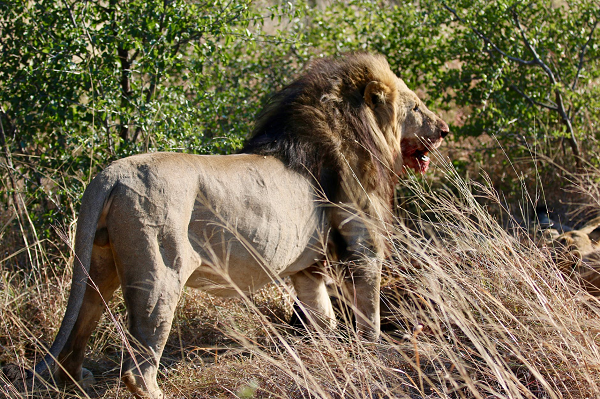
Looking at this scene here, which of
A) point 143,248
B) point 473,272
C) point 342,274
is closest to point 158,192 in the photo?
point 143,248

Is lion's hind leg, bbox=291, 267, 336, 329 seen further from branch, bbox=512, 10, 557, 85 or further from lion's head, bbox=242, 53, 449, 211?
branch, bbox=512, 10, 557, 85

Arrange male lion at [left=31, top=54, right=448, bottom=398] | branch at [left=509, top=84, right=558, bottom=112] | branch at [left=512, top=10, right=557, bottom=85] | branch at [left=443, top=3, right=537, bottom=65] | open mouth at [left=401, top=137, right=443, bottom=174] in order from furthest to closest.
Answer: branch at [left=509, top=84, right=558, bottom=112] → branch at [left=512, top=10, right=557, bottom=85] → branch at [left=443, top=3, right=537, bottom=65] → open mouth at [left=401, top=137, right=443, bottom=174] → male lion at [left=31, top=54, right=448, bottom=398]

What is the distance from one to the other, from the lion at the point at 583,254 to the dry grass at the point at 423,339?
60 cm

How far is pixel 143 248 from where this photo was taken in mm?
2795

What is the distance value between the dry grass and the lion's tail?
21 centimetres

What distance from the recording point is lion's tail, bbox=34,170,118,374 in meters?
2.75

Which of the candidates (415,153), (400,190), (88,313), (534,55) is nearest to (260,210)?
(88,313)

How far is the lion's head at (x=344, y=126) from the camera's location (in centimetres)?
364

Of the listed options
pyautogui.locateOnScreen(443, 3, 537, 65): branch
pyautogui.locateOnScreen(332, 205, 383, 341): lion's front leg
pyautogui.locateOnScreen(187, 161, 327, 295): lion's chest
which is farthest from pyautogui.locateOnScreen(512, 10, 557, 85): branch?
pyautogui.locateOnScreen(187, 161, 327, 295): lion's chest

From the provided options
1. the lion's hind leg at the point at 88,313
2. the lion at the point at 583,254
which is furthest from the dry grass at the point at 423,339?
the lion at the point at 583,254

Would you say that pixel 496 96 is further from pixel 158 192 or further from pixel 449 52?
pixel 158 192

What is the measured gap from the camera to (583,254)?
4148mm

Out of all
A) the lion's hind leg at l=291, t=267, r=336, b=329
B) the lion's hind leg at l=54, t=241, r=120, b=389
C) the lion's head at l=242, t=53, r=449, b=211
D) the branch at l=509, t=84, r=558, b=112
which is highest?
the lion's head at l=242, t=53, r=449, b=211

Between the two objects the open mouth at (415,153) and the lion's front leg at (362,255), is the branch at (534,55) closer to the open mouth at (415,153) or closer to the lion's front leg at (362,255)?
the open mouth at (415,153)
